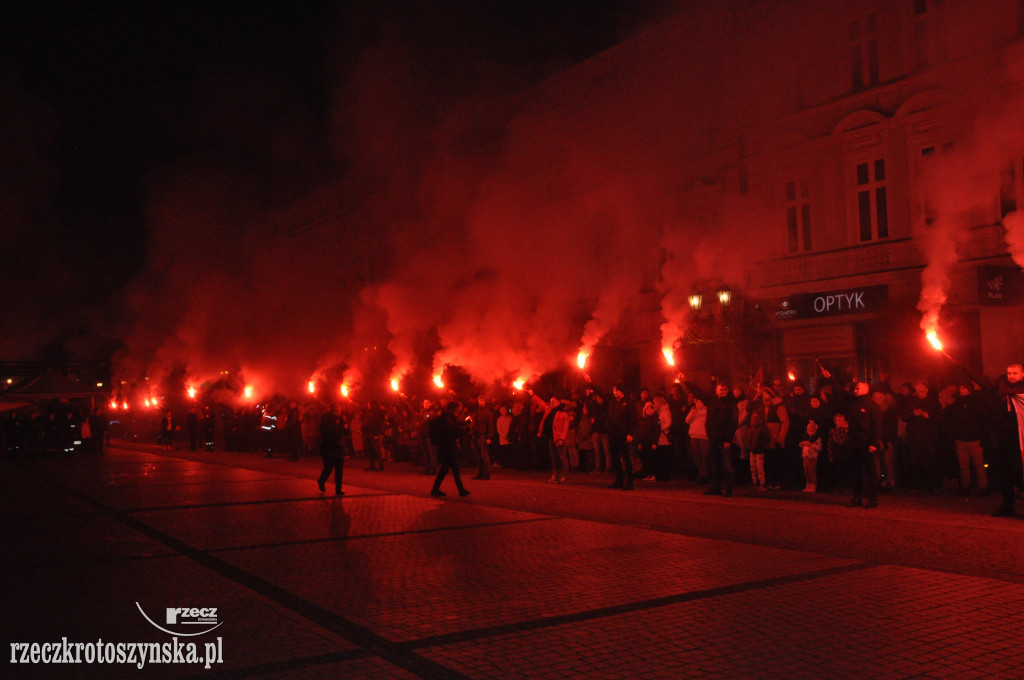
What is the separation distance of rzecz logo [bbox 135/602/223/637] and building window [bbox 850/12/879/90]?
16.5m

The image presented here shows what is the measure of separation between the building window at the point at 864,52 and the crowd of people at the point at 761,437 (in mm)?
6102

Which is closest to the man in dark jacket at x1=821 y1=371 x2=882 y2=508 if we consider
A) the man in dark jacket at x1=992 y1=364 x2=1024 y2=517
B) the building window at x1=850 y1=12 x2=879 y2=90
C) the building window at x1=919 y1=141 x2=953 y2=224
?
the man in dark jacket at x1=992 y1=364 x2=1024 y2=517

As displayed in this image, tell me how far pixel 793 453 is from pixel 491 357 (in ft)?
31.7

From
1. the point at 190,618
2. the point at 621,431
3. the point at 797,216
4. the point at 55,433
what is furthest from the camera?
the point at 55,433

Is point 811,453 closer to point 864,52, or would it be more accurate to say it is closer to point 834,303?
point 834,303

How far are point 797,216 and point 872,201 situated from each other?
1767mm

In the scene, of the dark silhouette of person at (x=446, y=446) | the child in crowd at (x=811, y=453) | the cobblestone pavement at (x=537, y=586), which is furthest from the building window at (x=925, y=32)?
the dark silhouette of person at (x=446, y=446)

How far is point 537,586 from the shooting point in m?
6.51

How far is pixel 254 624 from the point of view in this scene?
5.54m

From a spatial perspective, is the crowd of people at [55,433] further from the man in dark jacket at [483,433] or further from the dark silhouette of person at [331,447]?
the dark silhouette of person at [331,447]

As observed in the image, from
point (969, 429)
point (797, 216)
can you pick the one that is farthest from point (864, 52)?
point (969, 429)

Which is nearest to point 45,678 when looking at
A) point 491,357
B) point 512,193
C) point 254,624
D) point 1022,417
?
point 254,624

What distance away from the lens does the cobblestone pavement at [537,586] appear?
4.70 m

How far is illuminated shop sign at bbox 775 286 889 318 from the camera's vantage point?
56.3ft
